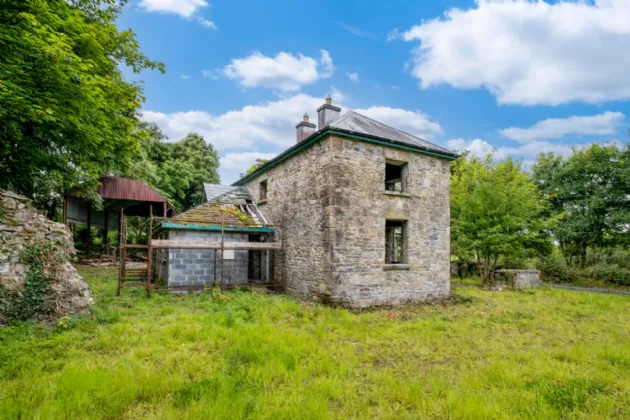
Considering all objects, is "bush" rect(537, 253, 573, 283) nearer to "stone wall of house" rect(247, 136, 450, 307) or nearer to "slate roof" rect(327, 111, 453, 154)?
"stone wall of house" rect(247, 136, 450, 307)

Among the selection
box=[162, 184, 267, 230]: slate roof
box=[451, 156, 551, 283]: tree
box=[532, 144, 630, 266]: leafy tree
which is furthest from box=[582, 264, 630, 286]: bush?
box=[162, 184, 267, 230]: slate roof

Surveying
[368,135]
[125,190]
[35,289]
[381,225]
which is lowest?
[35,289]

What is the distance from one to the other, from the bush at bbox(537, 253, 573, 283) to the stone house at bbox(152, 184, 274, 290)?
16942 millimetres

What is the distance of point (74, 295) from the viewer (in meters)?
6.87

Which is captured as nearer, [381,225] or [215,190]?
[381,225]

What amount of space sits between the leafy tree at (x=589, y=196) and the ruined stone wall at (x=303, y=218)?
1558 centimetres

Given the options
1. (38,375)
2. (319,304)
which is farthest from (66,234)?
(319,304)

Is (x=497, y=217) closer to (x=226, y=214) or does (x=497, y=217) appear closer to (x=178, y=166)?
(x=226, y=214)

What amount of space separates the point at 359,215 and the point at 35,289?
26.3 feet

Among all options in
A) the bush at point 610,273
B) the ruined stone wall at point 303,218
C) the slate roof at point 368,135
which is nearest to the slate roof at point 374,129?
the slate roof at point 368,135

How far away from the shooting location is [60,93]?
816cm

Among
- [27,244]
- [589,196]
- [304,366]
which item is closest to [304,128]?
[27,244]

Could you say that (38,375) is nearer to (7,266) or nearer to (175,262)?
(7,266)

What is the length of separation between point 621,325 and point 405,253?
583 centimetres
